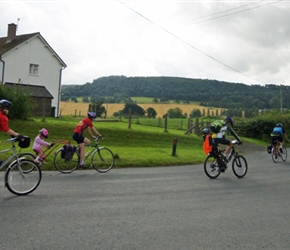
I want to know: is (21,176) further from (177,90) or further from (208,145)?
(177,90)

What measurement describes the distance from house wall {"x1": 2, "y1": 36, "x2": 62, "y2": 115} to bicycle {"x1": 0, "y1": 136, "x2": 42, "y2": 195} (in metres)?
30.9

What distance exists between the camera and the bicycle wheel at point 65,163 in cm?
1110

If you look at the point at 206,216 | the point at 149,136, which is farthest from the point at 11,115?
the point at 206,216

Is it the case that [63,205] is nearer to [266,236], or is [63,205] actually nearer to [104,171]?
[266,236]

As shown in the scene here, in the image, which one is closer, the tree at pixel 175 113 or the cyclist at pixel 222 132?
the cyclist at pixel 222 132

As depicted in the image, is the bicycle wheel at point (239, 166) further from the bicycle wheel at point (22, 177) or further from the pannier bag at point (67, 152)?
the bicycle wheel at point (22, 177)

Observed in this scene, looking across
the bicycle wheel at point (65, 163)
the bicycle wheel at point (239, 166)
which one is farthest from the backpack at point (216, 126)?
the bicycle wheel at point (65, 163)

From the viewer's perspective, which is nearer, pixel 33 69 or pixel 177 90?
pixel 33 69

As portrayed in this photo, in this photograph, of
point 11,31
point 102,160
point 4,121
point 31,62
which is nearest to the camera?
point 4,121

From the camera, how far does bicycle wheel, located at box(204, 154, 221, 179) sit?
11.2 m

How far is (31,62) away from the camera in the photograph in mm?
38469

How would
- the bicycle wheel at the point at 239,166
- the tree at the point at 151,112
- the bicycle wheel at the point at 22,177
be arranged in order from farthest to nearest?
1. the tree at the point at 151,112
2. the bicycle wheel at the point at 239,166
3. the bicycle wheel at the point at 22,177

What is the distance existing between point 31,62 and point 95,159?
3013 centimetres

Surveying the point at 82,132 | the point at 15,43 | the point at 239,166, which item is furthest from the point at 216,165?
the point at 15,43
